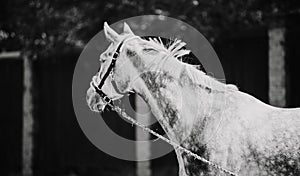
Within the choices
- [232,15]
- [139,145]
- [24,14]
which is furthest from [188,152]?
[24,14]

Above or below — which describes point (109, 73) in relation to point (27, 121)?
above

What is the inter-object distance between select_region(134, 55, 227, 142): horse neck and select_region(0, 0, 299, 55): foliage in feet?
10.3

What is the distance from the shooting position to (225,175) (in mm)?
3176

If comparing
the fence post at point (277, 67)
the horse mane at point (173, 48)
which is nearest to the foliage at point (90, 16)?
the fence post at point (277, 67)

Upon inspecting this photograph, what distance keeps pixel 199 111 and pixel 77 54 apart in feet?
19.9

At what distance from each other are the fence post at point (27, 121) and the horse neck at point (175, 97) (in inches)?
256

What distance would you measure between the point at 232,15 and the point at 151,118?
2.30m

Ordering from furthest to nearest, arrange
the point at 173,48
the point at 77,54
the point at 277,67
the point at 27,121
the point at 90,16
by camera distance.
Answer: the point at 27,121 → the point at 77,54 → the point at 90,16 → the point at 277,67 → the point at 173,48

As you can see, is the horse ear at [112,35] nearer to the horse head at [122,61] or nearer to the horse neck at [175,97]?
the horse head at [122,61]

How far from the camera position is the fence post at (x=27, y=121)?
31.3 ft

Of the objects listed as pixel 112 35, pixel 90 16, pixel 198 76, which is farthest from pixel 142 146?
pixel 198 76

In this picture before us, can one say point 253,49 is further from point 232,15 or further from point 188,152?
point 188,152

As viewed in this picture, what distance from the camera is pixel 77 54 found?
911cm

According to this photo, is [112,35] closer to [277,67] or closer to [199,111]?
[199,111]
